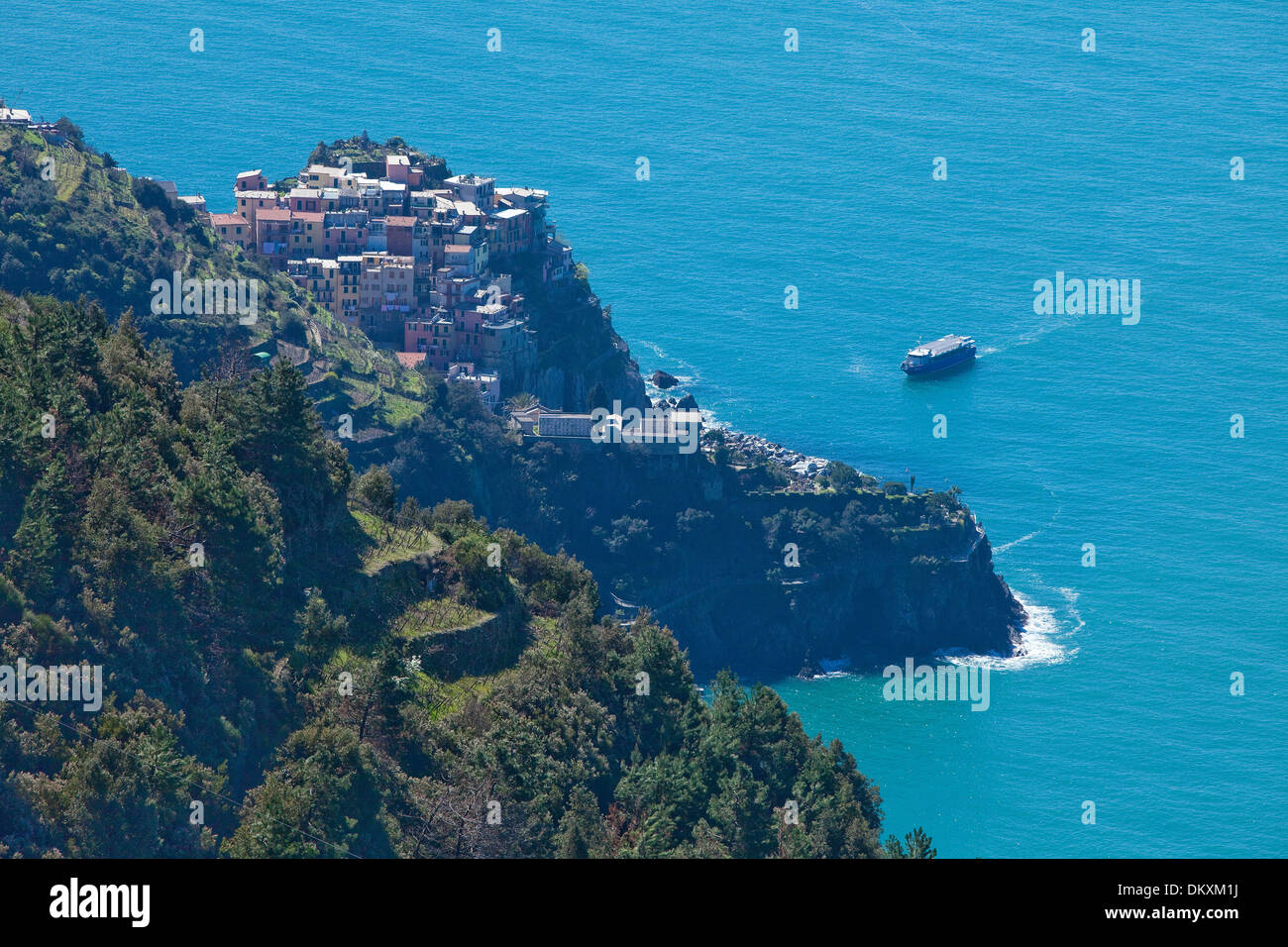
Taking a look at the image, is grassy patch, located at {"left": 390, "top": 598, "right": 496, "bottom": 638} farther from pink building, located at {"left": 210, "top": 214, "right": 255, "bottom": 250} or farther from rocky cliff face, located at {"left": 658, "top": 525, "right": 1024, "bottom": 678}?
pink building, located at {"left": 210, "top": 214, "right": 255, "bottom": 250}

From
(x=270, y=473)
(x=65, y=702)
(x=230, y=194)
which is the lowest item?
(x=65, y=702)

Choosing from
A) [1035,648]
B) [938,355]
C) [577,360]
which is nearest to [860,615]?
[1035,648]

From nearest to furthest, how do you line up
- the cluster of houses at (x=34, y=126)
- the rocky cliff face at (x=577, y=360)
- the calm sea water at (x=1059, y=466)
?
1. the calm sea water at (x=1059, y=466)
2. the cluster of houses at (x=34, y=126)
3. the rocky cliff face at (x=577, y=360)

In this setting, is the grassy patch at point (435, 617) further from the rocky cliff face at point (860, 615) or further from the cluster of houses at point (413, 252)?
the cluster of houses at point (413, 252)

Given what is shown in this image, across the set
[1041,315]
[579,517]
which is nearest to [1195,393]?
[1041,315]

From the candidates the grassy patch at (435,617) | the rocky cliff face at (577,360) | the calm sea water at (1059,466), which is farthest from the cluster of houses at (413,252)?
the grassy patch at (435,617)

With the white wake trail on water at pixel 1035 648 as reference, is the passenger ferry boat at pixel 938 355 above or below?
above
